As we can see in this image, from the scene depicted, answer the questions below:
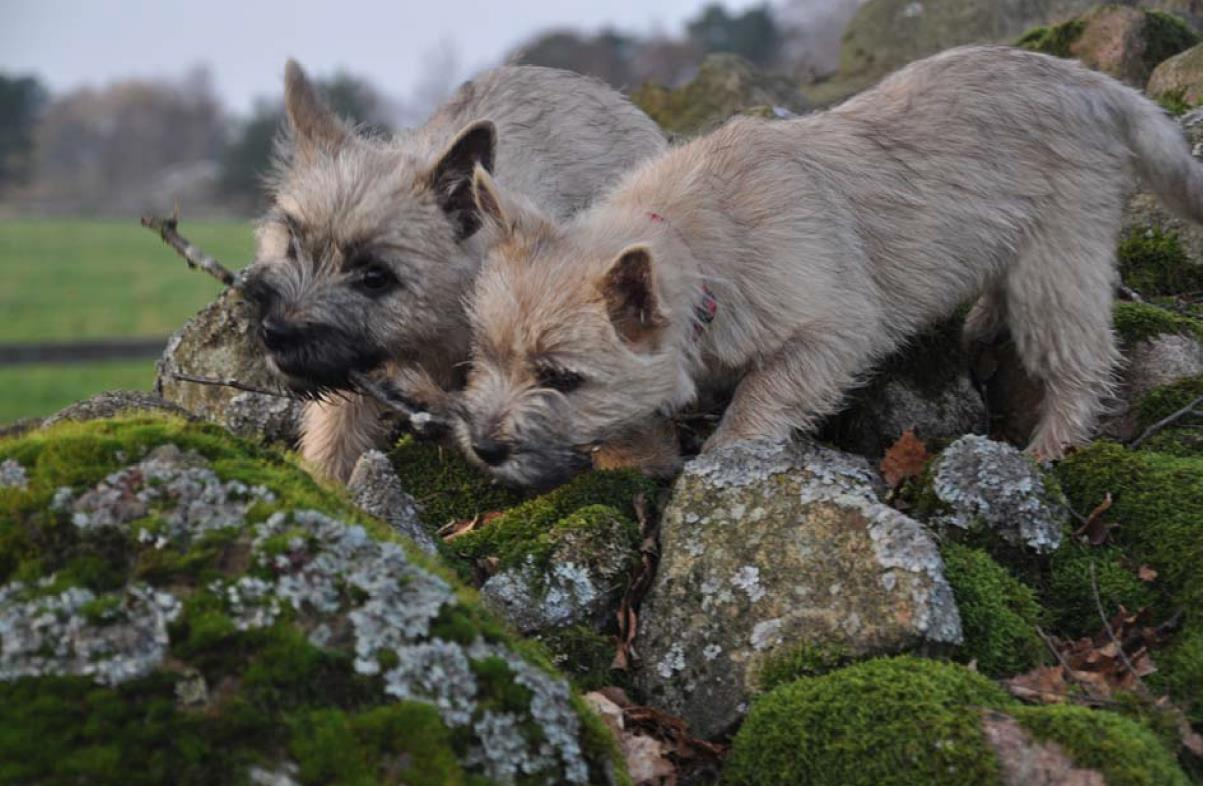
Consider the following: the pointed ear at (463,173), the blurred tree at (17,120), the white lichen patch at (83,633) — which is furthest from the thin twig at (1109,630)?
the blurred tree at (17,120)

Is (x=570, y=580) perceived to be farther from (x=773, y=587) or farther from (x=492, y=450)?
(x=773, y=587)

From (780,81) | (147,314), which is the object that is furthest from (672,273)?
(147,314)

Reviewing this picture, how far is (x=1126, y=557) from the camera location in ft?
17.3

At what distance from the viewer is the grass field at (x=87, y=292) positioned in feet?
117

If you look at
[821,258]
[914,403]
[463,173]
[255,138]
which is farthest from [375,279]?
[255,138]

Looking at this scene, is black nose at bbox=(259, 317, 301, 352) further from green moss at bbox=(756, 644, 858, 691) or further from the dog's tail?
the dog's tail

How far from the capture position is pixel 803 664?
4477mm

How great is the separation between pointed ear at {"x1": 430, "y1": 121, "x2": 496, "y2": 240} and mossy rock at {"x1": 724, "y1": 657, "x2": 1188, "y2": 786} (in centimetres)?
324

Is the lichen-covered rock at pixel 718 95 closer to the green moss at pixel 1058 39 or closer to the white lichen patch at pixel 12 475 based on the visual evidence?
the green moss at pixel 1058 39

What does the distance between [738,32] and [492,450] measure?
150ft

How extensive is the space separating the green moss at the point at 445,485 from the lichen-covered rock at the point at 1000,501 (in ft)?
7.12

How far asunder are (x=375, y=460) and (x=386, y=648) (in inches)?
81.1

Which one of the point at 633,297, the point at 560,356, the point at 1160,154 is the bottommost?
the point at 560,356

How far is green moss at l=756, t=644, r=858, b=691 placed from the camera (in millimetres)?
4465
